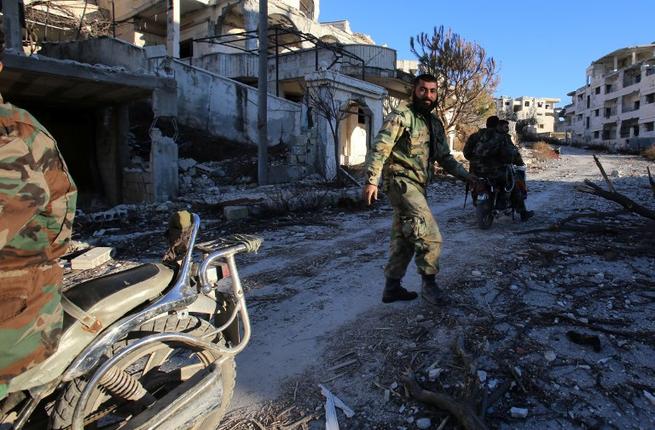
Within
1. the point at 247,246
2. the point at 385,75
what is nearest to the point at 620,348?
the point at 247,246

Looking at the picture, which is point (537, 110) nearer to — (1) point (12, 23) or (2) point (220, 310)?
(1) point (12, 23)

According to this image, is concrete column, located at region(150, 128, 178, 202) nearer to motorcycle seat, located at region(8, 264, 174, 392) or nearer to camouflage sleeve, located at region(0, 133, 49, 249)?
motorcycle seat, located at region(8, 264, 174, 392)

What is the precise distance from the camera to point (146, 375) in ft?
6.55

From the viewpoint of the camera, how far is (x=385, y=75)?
19.8 metres

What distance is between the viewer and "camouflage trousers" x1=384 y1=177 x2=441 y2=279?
3.25 meters

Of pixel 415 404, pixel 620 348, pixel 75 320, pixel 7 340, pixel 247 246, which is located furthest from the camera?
pixel 620 348

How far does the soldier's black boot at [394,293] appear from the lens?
3.60 metres

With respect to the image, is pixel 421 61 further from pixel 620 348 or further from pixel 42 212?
pixel 42 212

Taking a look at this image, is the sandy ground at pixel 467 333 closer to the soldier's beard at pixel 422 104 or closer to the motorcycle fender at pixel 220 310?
the motorcycle fender at pixel 220 310

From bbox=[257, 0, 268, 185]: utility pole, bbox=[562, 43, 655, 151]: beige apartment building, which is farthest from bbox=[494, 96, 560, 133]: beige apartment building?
bbox=[257, 0, 268, 185]: utility pole

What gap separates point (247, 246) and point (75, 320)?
2.57ft

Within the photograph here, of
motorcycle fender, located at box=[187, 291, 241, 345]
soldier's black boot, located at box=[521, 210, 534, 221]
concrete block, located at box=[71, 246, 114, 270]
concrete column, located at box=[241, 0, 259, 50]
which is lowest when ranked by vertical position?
concrete block, located at box=[71, 246, 114, 270]

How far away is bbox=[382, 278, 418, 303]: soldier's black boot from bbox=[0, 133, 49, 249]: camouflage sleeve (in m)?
2.73

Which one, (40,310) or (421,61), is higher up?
(421,61)
